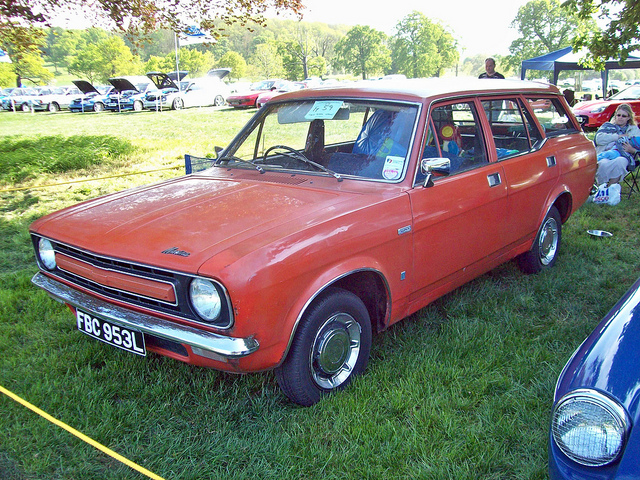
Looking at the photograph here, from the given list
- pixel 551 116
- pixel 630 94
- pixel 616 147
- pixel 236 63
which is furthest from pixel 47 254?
pixel 236 63

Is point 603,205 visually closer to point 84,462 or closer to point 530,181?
point 530,181

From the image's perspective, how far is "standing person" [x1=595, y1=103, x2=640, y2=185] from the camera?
6.82 m

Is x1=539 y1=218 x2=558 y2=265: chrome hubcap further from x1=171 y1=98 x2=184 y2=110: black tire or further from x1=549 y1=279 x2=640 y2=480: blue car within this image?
x1=171 y1=98 x2=184 y2=110: black tire

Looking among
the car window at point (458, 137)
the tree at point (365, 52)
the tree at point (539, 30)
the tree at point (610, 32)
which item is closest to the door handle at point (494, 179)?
the car window at point (458, 137)

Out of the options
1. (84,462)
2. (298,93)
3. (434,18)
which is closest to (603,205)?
(298,93)

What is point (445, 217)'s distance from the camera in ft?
10.8

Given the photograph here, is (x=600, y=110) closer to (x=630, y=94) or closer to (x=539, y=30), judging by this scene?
(x=630, y=94)

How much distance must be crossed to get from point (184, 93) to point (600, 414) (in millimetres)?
29067

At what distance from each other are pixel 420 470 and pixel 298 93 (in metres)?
2.72

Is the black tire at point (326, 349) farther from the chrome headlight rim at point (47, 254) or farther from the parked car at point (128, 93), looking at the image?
the parked car at point (128, 93)

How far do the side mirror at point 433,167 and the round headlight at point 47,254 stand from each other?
2.22 metres

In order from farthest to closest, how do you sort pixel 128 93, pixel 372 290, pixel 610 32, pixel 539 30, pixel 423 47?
1. pixel 423 47
2. pixel 539 30
3. pixel 128 93
4. pixel 610 32
5. pixel 372 290

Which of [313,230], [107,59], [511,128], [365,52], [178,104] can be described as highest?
[365,52]

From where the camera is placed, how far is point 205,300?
2.35 metres
